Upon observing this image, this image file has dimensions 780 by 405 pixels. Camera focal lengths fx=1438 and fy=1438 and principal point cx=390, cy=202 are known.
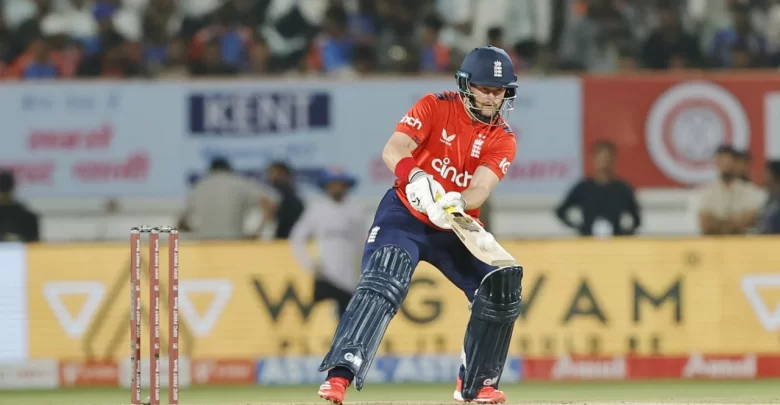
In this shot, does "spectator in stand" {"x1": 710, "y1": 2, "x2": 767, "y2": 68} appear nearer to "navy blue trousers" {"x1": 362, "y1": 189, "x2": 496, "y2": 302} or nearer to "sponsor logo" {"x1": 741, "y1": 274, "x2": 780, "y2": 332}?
"sponsor logo" {"x1": 741, "y1": 274, "x2": 780, "y2": 332}

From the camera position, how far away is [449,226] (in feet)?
24.5

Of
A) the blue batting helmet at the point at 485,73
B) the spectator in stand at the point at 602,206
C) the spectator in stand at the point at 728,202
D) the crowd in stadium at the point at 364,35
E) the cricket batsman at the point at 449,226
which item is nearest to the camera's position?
the cricket batsman at the point at 449,226

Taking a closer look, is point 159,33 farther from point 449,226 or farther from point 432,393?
point 449,226

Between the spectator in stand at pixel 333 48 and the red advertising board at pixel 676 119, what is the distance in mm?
2518

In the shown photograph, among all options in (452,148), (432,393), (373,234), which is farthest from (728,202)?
(373,234)

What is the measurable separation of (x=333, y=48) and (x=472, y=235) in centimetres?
800

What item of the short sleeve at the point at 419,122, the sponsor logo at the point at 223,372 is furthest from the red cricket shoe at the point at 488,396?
the sponsor logo at the point at 223,372

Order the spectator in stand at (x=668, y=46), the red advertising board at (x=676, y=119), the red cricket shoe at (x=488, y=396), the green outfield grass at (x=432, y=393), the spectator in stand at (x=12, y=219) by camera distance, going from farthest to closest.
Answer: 1. the spectator in stand at (x=668, y=46)
2. the red advertising board at (x=676, y=119)
3. the spectator in stand at (x=12, y=219)
4. the green outfield grass at (x=432, y=393)
5. the red cricket shoe at (x=488, y=396)

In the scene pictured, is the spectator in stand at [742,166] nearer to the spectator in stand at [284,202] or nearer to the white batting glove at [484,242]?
the spectator in stand at [284,202]

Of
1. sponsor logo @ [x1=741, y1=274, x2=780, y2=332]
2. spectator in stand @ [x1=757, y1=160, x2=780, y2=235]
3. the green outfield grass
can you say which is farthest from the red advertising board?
the green outfield grass

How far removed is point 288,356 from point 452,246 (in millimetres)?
4478

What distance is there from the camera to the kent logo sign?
14391 millimetres

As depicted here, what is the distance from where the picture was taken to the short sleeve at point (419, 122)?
772 cm

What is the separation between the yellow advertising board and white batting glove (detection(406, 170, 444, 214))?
464 centimetres
